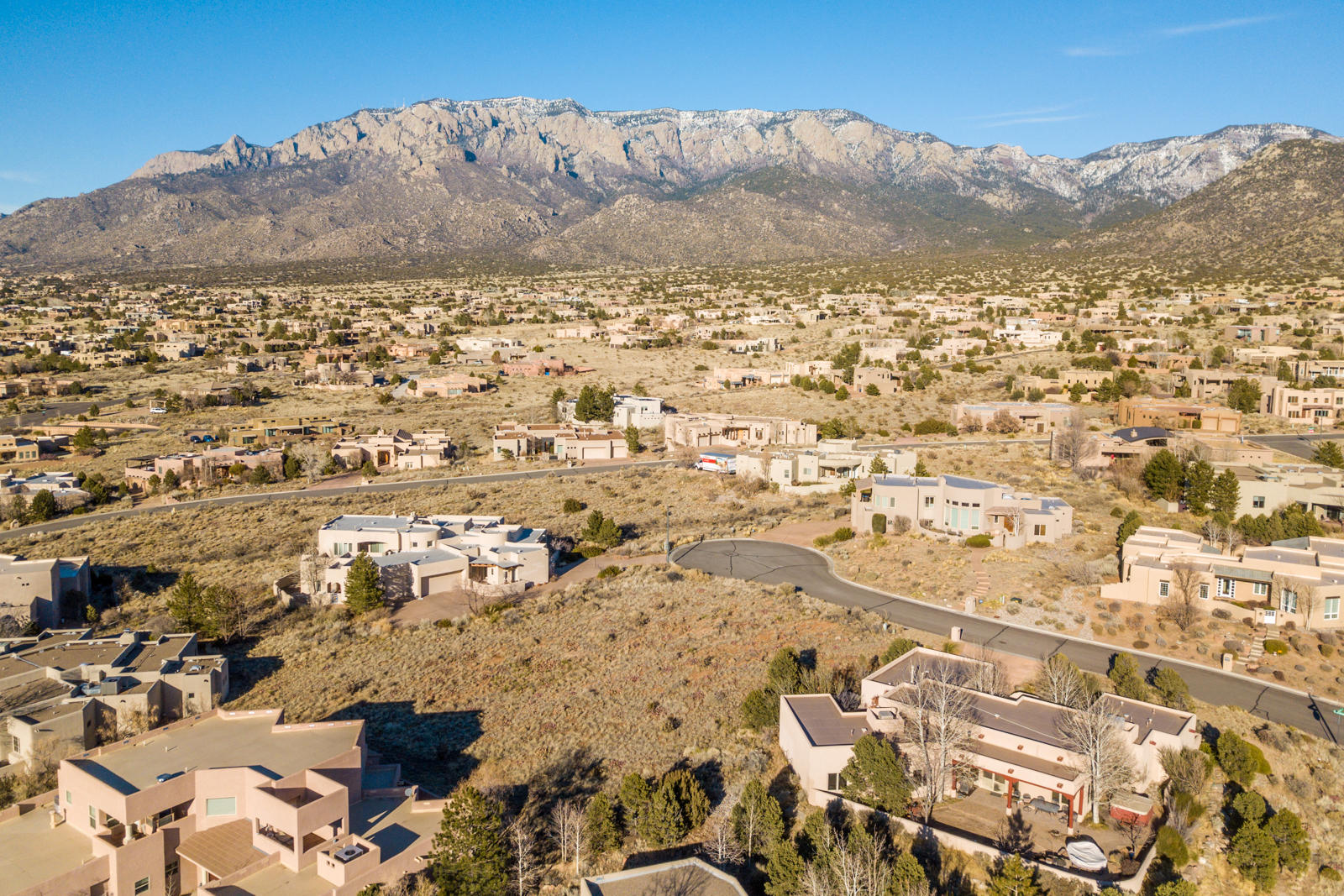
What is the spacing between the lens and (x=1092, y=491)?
39438 millimetres

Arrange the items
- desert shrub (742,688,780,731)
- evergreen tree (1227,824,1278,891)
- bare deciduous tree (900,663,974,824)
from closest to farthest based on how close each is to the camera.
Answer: evergreen tree (1227,824,1278,891), bare deciduous tree (900,663,974,824), desert shrub (742,688,780,731)

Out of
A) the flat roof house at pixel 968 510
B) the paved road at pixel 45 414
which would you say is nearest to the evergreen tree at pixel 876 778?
the flat roof house at pixel 968 510

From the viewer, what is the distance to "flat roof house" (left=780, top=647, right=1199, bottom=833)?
55.1 feet

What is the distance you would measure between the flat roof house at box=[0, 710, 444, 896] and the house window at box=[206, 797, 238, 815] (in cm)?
1

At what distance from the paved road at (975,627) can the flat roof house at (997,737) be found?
3.79 m

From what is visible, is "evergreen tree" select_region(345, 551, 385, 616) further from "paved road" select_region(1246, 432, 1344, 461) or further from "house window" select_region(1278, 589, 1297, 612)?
"paved road" select_region(1246, 432, 1344, 461)

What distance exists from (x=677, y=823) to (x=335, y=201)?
194 m

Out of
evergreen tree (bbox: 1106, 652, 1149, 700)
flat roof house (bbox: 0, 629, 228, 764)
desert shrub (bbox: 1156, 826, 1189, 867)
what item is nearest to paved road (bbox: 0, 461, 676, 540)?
flat roof house (bbox: 0, 629, 228, 764)

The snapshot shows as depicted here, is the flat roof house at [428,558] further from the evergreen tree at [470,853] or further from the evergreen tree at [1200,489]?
the evergreen tree at [1200,489]

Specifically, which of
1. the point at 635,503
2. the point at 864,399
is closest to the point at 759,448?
the point at 635,503

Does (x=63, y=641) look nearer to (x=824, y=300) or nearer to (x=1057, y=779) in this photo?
(x=1057, y=779)

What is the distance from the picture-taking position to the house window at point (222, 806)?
15789 mm

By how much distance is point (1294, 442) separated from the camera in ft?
151

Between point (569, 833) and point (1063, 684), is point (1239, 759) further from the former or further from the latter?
point (569, 833)
